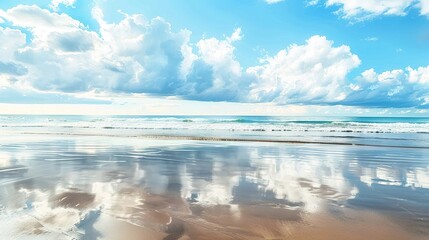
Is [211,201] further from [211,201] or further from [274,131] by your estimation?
[274,131]

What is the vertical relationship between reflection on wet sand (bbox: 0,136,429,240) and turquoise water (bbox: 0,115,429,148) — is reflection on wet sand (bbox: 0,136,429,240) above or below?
below

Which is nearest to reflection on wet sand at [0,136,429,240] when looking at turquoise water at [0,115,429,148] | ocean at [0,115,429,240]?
ocean at [0,115,429,240]

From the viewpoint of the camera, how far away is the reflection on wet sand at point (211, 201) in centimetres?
470

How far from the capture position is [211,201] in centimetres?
634

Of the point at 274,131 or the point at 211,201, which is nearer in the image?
the point at 211,201

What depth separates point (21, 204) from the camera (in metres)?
5.91

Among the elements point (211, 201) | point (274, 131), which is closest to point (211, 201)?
point (211, 201)

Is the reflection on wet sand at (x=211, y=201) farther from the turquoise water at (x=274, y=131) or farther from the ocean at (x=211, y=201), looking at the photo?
the turquoise water at (x=274, y=131)

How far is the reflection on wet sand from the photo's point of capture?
15.4 feet

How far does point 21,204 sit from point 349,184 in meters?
7.66

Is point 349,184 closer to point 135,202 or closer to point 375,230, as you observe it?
point 375,230

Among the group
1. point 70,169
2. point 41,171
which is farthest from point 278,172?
point 41,171

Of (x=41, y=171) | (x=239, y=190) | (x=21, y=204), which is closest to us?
(x=21, y=204)

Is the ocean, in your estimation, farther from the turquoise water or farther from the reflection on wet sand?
the turquoise water
